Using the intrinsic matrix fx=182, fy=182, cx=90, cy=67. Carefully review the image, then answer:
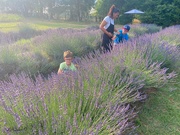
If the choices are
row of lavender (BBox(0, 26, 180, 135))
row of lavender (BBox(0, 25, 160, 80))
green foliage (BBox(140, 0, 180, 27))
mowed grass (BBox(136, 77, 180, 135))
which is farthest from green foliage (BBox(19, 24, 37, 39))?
green foliage (BBox(140, 0, 180, 27))

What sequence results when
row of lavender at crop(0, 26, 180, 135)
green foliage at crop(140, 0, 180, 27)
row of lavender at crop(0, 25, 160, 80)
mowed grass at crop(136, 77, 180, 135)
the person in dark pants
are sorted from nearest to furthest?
row of lavender at crop(0, 26, 180, 135), mowed grass at crop(136, 77, 180, 135), row of lavender at crop(0, 25, 160, 80), the person in dark pants, green foliage at crop(140, 0, 180, 27)

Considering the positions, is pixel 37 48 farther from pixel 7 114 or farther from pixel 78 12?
pixel 78 12

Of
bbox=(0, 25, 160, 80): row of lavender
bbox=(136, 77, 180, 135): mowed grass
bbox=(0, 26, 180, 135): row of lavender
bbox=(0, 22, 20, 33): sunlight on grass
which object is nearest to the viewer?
bbox=(0, 26, 180, 135): row of lavender

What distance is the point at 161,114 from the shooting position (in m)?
2.72

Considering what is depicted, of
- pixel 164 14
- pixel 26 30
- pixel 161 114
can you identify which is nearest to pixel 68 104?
pixel 161 114

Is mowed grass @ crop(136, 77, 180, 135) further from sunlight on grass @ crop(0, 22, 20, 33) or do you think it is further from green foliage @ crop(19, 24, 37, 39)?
sunlight on grass @ crop(0, 22, 20, 33)

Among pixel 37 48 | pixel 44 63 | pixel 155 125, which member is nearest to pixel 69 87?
pixel 155 125

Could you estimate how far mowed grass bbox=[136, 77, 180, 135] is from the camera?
94.4 inches

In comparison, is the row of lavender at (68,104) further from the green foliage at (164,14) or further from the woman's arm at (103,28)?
the green foliage at (164,14)

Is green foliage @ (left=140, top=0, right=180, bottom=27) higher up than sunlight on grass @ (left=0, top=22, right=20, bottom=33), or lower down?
higher up

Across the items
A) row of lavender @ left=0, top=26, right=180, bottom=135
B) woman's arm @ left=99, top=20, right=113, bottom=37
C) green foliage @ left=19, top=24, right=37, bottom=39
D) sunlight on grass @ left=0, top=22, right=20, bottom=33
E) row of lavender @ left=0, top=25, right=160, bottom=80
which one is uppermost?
woman's arm @ left=99, top=20, right=113, bottom=37

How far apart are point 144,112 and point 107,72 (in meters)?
0.84

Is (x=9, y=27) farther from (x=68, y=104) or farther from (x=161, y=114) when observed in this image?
(x=68, y=104)

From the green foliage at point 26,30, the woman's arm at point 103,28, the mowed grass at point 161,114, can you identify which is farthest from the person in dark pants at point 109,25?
the green foliage at point 26,30
